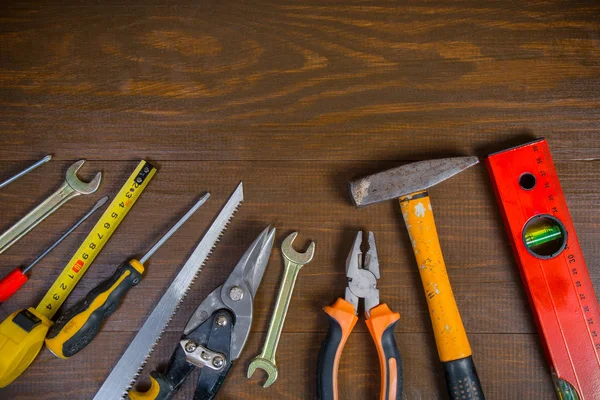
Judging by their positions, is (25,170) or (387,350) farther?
(25,170)

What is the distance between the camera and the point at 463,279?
1.29 metres

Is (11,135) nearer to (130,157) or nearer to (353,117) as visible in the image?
(130,157)

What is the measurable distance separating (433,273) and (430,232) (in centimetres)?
10

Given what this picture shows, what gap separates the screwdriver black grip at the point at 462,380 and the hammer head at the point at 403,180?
1.33 feet

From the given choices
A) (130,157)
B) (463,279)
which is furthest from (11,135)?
(463,279)

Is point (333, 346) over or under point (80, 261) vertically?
under

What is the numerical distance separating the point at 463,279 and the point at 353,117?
0.48 m

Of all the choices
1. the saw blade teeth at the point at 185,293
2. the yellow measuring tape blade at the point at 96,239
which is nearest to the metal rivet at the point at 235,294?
the saw blade teeth at the point at 185,293

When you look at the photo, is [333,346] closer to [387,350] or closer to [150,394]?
[387,350]

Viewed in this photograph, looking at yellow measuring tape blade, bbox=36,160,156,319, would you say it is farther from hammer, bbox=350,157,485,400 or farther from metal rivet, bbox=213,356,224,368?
hammer, bbox=350,157,485,400

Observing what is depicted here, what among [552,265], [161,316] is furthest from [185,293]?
[552,265]

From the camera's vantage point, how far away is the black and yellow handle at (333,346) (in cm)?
118

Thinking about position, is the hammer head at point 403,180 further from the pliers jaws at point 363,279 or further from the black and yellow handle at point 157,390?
the black and yellow handle at point 157,390

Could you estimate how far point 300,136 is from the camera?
1318 millimetres
